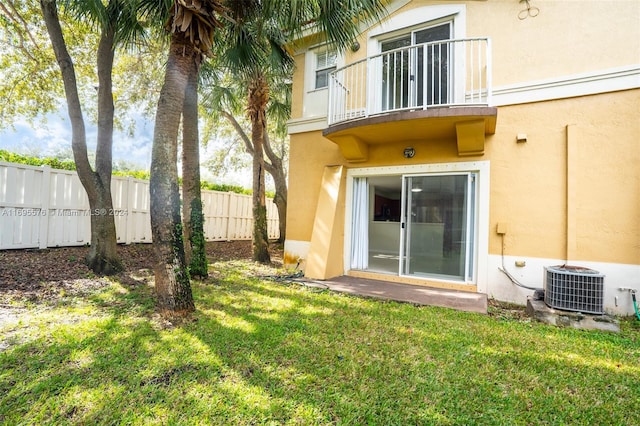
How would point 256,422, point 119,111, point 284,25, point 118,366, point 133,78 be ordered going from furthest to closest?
point 119,111
point 133,78
point 284,25
point 118,366
point 256,422

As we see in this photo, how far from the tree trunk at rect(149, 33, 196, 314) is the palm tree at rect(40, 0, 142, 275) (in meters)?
2.87

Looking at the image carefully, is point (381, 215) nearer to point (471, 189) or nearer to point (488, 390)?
point (471, 189)

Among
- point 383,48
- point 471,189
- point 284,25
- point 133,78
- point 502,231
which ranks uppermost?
point 133,78

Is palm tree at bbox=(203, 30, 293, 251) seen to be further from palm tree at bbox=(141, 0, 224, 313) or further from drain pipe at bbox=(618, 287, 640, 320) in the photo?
drain pipe at bbox=(618, 287, 640, 320)

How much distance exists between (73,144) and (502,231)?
9.58 m

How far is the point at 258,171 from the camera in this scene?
376 inches

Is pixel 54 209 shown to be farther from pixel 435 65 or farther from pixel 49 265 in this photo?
pixel 435 65

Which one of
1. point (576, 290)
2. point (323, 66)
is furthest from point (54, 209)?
point (576, 290)

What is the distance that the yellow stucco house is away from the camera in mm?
5461

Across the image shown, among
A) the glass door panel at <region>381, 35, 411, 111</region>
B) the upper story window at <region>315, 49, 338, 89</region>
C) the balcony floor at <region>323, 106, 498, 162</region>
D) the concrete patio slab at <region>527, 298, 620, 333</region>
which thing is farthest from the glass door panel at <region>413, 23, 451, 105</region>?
the concrete patio slab at <region>527, 298, 620, 333</region>

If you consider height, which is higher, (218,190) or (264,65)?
(264,65)

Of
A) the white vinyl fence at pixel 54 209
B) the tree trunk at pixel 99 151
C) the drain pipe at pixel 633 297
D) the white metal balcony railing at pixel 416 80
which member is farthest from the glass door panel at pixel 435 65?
the white vinyl fence at pixel 54 209

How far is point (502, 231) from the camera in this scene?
6.21 metres

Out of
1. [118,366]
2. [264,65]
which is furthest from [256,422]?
[264,65]
